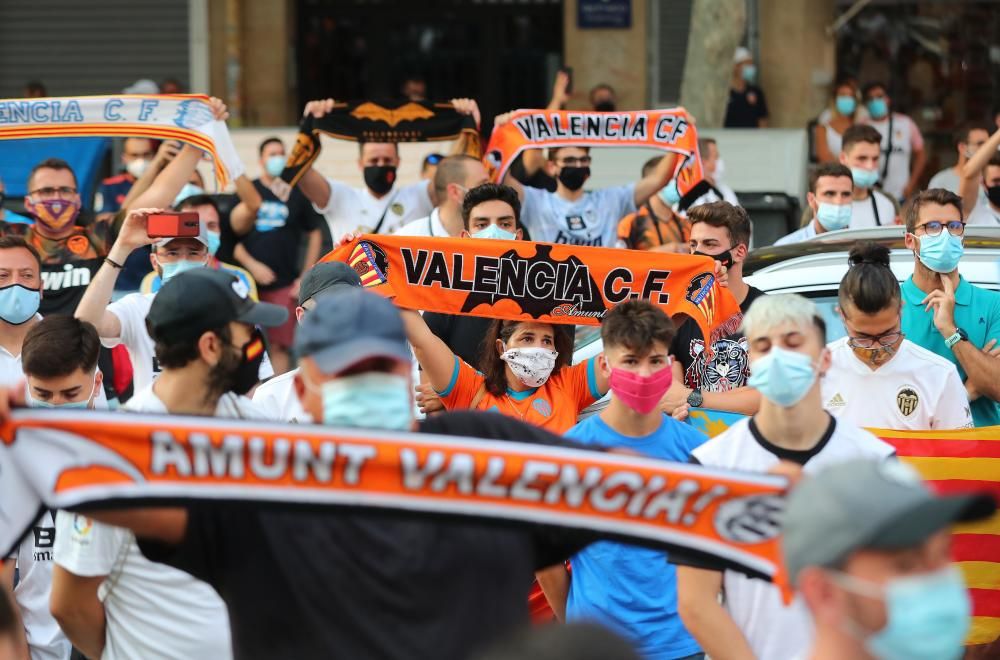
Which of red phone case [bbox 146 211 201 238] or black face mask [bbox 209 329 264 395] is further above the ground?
red phone case [bbox 146 211 201 238]

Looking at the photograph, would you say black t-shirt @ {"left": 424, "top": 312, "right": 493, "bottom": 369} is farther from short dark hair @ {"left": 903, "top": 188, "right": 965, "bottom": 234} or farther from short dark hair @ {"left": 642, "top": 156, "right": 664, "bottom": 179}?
short dark hair @ {"left": 642, "top": 156, "right": 664, "bottom": 179}

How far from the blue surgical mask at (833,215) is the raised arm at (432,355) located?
3.99m

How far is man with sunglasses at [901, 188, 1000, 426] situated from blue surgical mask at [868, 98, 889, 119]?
7660 mm

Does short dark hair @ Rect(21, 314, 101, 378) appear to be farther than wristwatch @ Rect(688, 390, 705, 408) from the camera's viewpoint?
No

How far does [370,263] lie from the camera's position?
23.4 ft

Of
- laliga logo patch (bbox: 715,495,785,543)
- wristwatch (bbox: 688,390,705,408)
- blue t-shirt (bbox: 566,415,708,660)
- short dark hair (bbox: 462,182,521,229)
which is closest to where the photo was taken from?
laliga logo patch (bbox: 715,495,785,543)

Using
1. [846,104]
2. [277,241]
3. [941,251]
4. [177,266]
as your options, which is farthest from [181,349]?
[846,104]

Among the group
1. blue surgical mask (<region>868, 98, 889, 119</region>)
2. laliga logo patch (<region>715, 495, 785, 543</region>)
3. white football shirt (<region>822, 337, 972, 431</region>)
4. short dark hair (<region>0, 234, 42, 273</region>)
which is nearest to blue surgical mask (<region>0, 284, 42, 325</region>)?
short dark hair (<region>0, 234, 42, 273</region>)

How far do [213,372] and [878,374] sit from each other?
3.01 m

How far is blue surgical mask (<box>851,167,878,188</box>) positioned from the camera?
1064 centimetres

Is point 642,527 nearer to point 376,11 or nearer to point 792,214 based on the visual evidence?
point 792,214

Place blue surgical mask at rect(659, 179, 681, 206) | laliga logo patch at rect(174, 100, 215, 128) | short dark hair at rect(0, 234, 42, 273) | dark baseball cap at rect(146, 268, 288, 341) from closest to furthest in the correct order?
dark baseball cap at rect(146, 268, 288, 341) < short dark hair at rect(0, 234, 42, 273) < laliga logo patch at rect(174, 100, 215, 128) < blue surgical mask at rect(659, 179, 681, 206)

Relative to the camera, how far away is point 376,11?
66.1ft

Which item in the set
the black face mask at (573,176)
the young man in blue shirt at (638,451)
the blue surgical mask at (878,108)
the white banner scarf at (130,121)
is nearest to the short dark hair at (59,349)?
the young man in blue shirt at (638,451)
